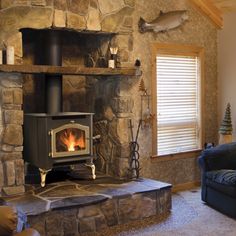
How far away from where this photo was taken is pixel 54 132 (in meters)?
4.36

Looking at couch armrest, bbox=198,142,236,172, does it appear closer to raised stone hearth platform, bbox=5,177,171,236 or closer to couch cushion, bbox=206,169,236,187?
couch cushion, bbox=206,169,236,187

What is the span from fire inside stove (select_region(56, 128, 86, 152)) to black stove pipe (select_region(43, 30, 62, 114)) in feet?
1.09

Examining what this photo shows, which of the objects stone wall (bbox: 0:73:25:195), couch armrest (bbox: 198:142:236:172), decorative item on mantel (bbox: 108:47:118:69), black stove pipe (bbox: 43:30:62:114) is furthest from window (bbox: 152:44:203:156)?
stone wall (bbox: 0:73:25:195)

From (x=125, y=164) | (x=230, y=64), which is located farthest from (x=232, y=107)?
(x=125, y=164)

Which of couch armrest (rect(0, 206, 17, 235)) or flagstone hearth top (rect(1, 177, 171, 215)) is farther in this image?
flagstone hearth top (rect(1, 177, 171, 215))

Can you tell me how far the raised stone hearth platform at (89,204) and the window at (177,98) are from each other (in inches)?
39.6

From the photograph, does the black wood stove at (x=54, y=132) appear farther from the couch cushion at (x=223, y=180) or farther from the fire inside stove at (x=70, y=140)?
the couch cushion at (x=223, y=180)

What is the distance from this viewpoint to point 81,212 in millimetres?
3840

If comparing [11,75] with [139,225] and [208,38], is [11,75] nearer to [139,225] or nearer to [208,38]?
[139,225]

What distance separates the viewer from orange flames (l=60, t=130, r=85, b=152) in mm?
4507

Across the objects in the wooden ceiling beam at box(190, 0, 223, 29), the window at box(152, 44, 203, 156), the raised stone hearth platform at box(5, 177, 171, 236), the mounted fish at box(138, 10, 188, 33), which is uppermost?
the wooden ceiling beam at box(190, 0, 223, 29)

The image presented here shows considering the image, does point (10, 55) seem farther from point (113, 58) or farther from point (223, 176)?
point (223, 176)

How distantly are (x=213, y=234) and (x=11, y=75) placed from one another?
2.58 m

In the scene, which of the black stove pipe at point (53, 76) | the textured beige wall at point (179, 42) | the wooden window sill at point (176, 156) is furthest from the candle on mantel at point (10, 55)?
the wooden window sill at point (176, 156)
